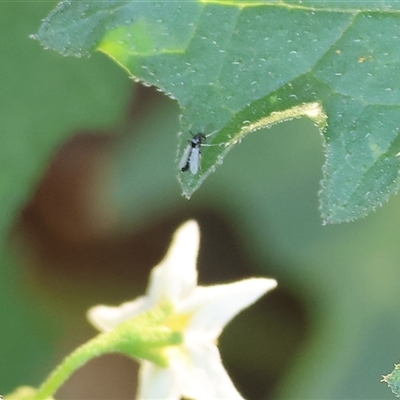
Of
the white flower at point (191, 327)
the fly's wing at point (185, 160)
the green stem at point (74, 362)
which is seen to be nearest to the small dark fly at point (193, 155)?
the fly's wing at point (185, 160)

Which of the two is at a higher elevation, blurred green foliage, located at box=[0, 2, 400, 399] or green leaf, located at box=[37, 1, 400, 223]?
green leaf, located at box=[37, 1, 400, 223]

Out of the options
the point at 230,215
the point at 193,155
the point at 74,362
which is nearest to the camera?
the point at 74,362

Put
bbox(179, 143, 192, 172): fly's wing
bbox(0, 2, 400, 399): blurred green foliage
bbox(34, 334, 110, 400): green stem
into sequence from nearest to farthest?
bbox(34, 334, 110, 400): green stem, bbox(179, 143, 192, 172): fly's wing, bbox(0, 2, 400, 399): blurred green foliage

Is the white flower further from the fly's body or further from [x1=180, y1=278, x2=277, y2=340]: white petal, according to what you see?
the fly's body

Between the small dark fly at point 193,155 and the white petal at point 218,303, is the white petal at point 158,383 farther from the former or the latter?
the small dark fly at point 193,155

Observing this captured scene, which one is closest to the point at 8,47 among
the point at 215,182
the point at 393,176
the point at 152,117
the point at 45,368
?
the point at 152,117

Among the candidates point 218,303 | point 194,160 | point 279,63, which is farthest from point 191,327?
→ point 279,63

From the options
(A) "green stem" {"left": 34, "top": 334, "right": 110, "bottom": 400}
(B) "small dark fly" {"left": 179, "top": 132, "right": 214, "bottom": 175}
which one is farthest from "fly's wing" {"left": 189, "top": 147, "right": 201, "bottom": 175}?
(A) "green stem" {"left": 34, "top": 334, "right": 110, "bottom": 400}

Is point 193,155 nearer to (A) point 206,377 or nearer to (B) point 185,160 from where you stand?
(B) point 185,160
